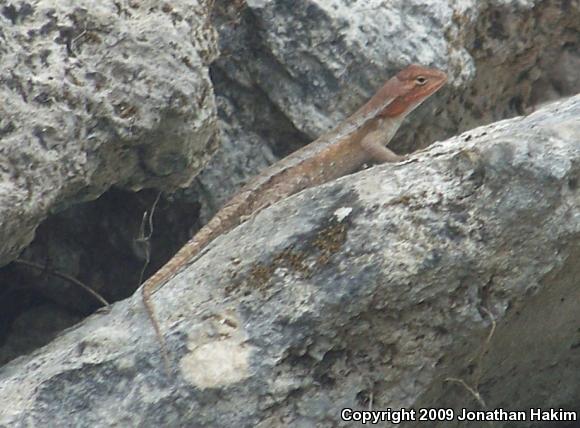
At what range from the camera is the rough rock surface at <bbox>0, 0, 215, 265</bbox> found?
468cm

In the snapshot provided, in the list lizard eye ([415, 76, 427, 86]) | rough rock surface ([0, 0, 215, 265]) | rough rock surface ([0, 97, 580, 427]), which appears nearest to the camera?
rough rock surface ([0, 97, 580, 427])

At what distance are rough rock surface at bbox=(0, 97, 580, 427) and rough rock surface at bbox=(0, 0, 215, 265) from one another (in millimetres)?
800

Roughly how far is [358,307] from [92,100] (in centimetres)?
158

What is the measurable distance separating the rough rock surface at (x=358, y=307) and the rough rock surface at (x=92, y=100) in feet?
2.62

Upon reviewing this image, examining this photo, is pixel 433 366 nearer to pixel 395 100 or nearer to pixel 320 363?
pixel 320 363

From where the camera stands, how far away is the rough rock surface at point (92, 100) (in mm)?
4676

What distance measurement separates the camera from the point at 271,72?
6.23 metres

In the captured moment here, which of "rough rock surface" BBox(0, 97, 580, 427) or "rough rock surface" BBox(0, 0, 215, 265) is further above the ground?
"rough rock surface" BBox(0, 0, 215, 265)

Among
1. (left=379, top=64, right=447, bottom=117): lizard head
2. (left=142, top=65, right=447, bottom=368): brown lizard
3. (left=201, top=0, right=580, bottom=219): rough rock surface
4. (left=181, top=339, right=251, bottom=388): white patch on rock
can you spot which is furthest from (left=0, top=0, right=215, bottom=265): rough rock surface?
(left=379, top=64, right=447, bottom=117): lizard head

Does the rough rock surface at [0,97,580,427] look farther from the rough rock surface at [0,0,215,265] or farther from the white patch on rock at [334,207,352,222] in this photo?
the rough rock surface at [0,0,215,265]

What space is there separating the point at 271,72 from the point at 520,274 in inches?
93.9

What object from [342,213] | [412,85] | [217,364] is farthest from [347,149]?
[217,364]

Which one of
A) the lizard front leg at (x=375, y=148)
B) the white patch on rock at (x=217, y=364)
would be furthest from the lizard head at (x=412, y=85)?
the white patch on rock at (x=217, y=364)

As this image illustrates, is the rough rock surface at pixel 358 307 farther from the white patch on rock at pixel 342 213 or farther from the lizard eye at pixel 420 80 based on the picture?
the lizard eye at pixel 420 80
